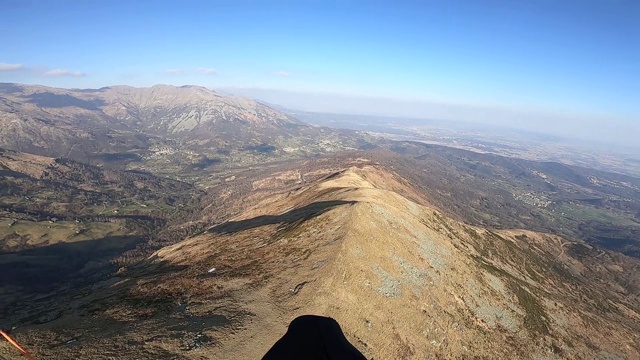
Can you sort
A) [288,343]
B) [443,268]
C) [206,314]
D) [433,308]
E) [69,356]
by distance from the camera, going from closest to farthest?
[288,343], [69,356], [206,314], [433,308], [443,268]

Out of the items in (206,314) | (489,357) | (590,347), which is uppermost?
(206,314)

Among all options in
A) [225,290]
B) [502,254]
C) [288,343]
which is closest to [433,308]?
[225,290]

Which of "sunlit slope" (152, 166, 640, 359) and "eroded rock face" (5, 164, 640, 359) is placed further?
"sunlit slope" (152, 166, 640, 359)

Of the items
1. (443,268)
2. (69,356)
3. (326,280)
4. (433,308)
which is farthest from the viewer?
(443,268)

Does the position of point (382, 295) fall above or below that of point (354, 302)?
below

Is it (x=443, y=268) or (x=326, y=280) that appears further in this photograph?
(x=443, y=268)

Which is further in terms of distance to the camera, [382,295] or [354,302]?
[382,295]

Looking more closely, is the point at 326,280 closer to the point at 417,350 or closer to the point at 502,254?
the point at 417,350

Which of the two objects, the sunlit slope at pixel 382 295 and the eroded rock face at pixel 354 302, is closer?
the eroded rock face at pixel 354 302

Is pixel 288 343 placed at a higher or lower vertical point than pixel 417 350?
higher
